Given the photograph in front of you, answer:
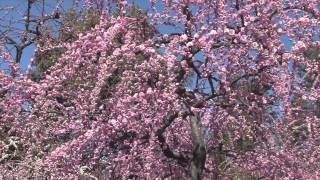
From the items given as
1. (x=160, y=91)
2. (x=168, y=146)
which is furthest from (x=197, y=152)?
(x=160, y=91)

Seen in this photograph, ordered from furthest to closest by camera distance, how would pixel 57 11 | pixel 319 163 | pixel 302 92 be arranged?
pixel 57 11 → pixel 319 163 → pixel 302 92

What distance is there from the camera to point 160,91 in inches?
223

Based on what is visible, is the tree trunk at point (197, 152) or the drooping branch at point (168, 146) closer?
the drooping branch at point (168, 146)

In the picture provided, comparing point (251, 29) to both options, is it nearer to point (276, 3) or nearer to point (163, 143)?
point (276, 3)

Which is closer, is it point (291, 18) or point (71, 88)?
point (291, 18)

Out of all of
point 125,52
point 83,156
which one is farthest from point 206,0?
point 83,156

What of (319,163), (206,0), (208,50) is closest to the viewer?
(208,50)

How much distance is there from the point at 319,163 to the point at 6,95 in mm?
4553

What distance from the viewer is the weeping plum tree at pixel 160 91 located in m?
5.59

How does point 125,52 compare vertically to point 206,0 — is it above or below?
below

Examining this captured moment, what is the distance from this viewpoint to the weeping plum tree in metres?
5.59

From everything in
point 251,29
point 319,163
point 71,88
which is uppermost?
point 251,29

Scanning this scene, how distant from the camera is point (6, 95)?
668 centimetres

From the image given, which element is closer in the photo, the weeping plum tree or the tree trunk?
the weeping plum tree
